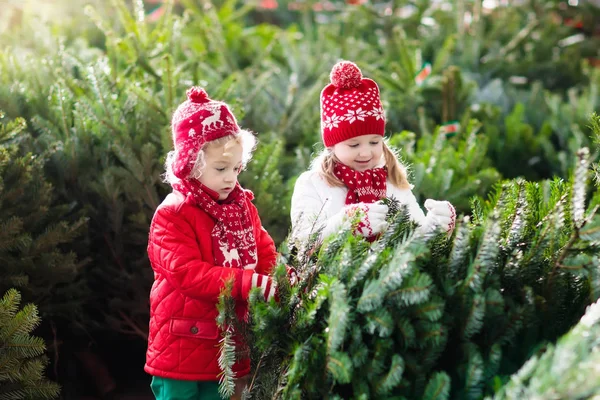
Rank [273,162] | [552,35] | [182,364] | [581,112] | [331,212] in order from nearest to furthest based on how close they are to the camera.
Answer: [182,364] < [331,212] < [273,162] < [581,112] < [552,35]

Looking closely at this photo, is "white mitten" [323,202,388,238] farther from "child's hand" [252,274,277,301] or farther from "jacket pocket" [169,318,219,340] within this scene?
"jacket pocket" [169,318,219,340]

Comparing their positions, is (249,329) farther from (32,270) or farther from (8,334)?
(32,270)

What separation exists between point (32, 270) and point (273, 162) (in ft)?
4.93

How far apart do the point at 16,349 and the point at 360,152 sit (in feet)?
5.68

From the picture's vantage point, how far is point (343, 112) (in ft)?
10.6

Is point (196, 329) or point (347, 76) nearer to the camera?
point (196, 329)

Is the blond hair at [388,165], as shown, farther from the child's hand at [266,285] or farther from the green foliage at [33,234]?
the green foliage at [33,234]

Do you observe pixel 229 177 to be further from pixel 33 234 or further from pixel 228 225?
pixel 33 234

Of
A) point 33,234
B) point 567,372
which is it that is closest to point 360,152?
point 567,372

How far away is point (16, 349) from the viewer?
330 centimetres

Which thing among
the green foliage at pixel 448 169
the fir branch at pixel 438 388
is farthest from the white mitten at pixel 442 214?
the green foliage at pixel 448 169

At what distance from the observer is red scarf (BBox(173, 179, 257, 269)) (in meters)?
3.04

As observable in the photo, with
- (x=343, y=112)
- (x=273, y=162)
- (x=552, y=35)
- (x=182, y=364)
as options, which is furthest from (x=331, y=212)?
(x=552, y=35)

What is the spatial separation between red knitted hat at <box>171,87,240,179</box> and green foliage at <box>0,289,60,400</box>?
97 centimetres
